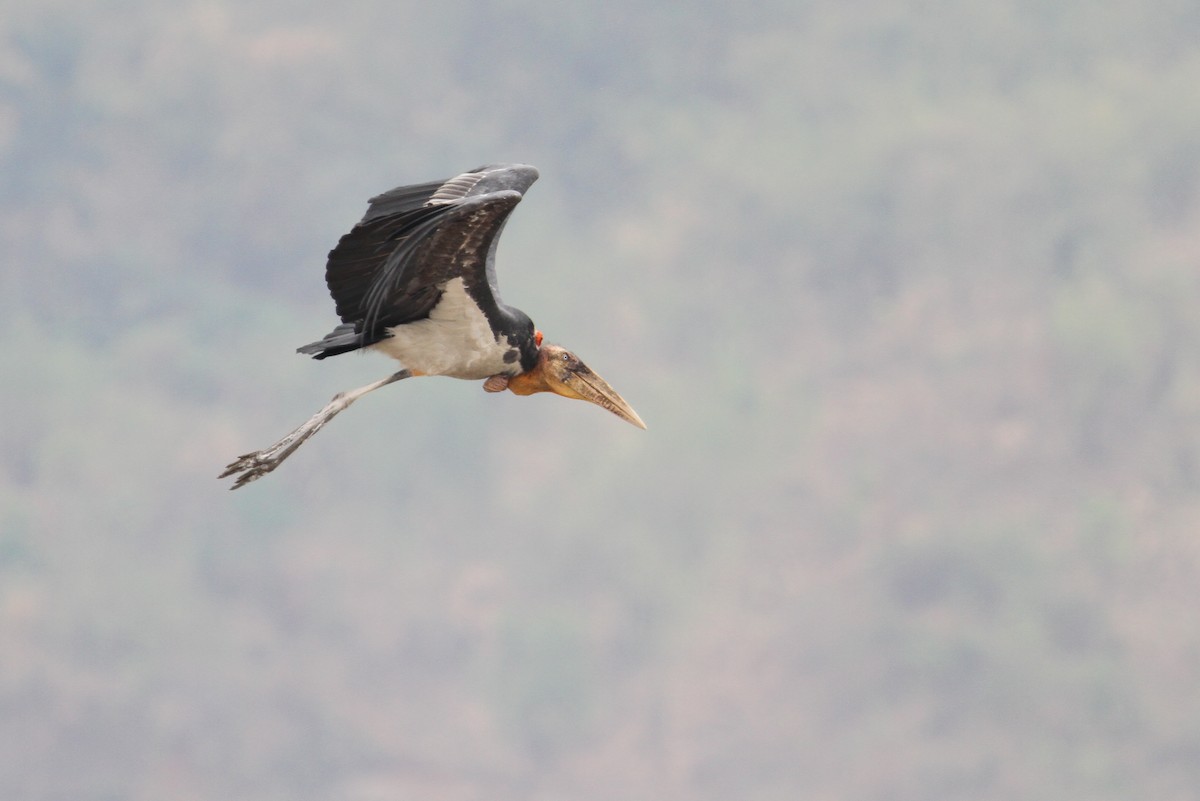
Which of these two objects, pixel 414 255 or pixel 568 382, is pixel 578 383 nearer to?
pixel 568 382

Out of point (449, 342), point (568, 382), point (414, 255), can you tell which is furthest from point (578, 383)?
point (414, 255)

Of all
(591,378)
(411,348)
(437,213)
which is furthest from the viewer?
(591,378)

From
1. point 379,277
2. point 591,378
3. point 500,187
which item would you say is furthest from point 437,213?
point 591,378

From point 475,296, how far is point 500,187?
2.40 m

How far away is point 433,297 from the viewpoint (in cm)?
2769

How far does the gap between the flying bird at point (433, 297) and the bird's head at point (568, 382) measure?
2 cm

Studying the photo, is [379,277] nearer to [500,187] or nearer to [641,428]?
[500,187]

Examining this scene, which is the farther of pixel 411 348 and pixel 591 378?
pixel 591 378

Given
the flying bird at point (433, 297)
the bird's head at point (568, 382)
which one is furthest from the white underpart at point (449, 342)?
the bird's head at point (568, 382)

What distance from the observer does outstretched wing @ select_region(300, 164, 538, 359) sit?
86.1 feet

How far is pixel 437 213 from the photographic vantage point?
1029 inches

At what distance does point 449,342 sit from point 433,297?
962 mm

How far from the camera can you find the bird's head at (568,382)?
3016 centimetres

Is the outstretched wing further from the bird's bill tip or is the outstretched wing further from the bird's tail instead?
the bird's bill tip
